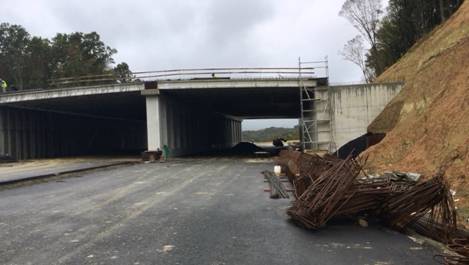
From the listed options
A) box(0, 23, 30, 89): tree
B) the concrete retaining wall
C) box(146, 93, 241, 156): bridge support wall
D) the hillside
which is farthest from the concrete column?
box(0, 23, 30, 89): tree

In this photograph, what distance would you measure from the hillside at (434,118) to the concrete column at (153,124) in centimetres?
1509

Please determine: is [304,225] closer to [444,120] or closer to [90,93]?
[444,120]

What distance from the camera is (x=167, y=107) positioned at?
1398 inches

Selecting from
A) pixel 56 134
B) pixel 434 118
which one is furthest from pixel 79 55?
pixel 434 118

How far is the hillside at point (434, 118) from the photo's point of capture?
12.8m

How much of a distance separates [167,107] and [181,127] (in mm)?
5165

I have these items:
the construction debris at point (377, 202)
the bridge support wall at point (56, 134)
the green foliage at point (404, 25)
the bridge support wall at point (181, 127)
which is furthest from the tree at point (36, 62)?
the construction debris at point (377, 202)

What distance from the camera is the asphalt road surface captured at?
251 inches

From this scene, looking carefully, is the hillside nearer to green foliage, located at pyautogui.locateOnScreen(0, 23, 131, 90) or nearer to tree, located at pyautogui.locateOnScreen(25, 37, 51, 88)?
green foliage, located at pyautogui.locateOnScreen(0, 23, 131, 90)

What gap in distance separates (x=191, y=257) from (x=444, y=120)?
1269cm

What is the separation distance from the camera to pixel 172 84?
33.2 m

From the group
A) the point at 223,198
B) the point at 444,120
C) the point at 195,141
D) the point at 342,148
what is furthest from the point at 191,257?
the point at 195,141

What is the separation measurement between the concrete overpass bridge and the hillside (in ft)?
8.88

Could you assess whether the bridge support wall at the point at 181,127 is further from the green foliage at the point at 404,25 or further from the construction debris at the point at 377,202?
the construction debris at the point at 377,202
